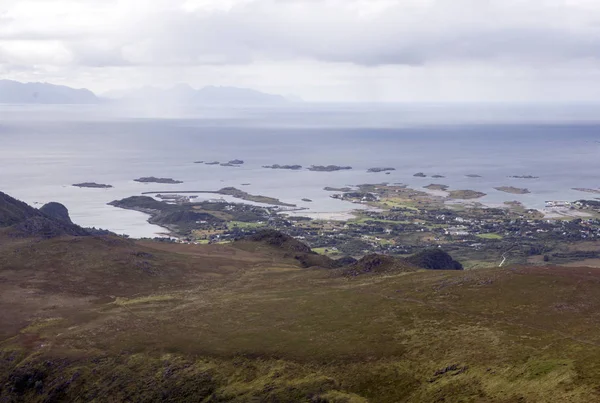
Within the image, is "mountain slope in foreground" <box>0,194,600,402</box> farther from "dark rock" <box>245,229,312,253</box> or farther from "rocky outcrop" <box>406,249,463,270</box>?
"rocky outcrop" <box>406,249,463,270</box>

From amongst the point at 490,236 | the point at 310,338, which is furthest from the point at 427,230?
the point at 310,338

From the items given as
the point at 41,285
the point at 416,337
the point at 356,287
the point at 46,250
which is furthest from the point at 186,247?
the point at 416,337

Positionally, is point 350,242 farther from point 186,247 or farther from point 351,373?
point 351,373

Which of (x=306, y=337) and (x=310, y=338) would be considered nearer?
(x=310, y=338)

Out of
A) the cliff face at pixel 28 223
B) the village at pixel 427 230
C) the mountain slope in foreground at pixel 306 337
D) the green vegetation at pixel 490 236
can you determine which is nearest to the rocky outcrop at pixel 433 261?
the village at pixel 427 230

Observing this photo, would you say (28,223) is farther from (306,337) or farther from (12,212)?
(306,337)

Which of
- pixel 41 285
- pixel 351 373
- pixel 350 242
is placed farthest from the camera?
pixel 350 242
